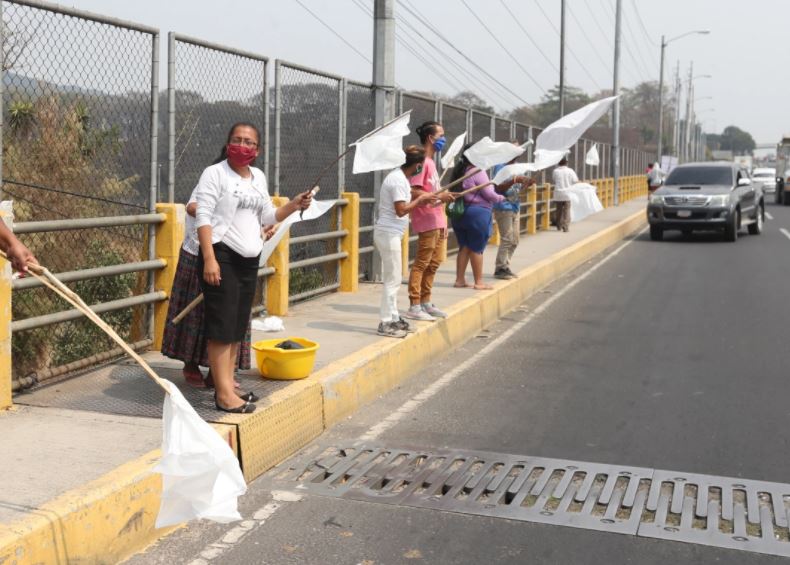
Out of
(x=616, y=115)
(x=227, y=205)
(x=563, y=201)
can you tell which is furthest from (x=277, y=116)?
(x=616, y=115)

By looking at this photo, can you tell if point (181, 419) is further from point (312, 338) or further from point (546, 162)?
point (546, 162)

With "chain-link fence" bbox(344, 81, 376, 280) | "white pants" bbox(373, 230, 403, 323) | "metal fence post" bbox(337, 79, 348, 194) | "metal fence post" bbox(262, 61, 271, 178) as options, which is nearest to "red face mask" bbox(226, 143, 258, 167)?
"white pants" bbox(373, 230, 403, 323)

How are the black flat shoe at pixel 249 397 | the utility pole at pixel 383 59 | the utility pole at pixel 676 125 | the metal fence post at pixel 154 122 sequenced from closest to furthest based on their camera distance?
the black flat shoe at pixel 249 397 → the metal fence post at pixel 154 122 → the utility pole at pixel 383 59 → the utility pole at pixel 676 125

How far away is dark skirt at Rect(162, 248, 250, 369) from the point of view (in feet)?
21.1

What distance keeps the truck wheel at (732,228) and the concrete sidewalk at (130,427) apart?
533 inches

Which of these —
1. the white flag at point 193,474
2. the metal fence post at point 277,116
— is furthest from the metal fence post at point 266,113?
the white flag at point 193,474

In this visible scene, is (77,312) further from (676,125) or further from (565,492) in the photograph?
(676,125)

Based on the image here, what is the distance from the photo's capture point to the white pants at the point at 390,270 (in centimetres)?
855

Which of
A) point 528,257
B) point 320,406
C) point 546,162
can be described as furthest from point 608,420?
point 528,257

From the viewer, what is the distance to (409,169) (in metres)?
8.82

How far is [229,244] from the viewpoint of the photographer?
227 inches

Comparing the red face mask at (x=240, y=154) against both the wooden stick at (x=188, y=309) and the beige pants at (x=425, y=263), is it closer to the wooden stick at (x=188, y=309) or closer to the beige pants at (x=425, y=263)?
the wooden stick at (x=188, y=309)

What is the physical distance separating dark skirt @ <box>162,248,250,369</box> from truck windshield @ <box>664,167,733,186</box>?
61.5ft

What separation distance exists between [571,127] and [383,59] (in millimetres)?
3813
